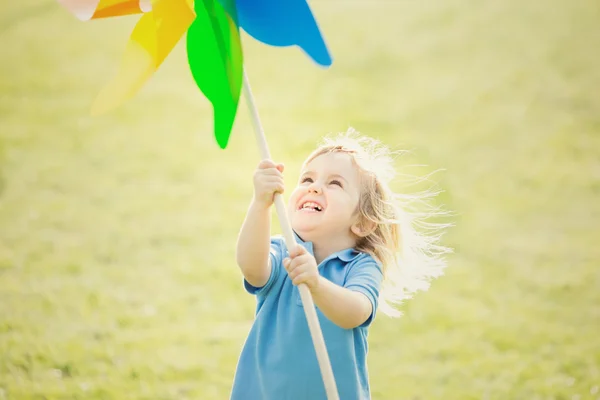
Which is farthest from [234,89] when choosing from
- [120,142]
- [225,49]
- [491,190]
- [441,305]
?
[120,142]

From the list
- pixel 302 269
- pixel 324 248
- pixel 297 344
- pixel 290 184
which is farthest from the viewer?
pixel 290 184

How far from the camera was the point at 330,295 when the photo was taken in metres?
1.33

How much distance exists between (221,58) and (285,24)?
0.38 ft

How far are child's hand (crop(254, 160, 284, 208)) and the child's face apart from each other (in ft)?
0.49

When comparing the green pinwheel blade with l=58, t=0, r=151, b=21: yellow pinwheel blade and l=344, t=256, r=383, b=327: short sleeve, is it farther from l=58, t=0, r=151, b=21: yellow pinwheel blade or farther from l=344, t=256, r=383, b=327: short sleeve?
l=344, t=256, r=383, b=327: short sleeve

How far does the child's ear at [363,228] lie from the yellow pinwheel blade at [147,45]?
457 mm

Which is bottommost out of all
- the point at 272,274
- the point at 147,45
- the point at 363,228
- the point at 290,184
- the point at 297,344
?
the point at 297,344

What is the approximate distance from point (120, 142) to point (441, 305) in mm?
1885

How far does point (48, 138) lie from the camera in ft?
13.4

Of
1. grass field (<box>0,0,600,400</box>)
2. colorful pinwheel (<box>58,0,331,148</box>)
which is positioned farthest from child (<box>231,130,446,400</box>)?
grass field (<box>0,0,600,400</box>)

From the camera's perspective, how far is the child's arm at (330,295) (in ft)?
4.26

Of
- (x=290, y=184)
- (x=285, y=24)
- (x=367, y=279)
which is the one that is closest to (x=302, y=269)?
(x=367, y=279)

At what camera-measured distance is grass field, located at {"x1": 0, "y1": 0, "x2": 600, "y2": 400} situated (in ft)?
8.50

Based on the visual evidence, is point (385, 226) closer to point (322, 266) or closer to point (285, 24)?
point (322, 266)
